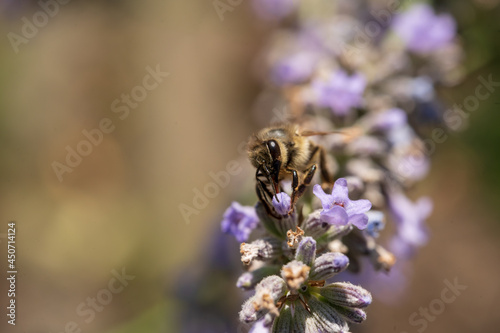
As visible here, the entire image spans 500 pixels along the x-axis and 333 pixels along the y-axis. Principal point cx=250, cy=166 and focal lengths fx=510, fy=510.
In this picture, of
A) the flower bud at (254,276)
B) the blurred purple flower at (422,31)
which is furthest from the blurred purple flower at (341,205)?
the blurred purple flower at (422,31)

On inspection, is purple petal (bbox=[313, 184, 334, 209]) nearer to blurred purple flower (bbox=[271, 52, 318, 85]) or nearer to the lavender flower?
the lavender flower

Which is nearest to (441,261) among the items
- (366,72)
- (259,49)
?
(366,72)

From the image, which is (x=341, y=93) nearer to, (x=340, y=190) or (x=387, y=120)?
(x=387, y=120)

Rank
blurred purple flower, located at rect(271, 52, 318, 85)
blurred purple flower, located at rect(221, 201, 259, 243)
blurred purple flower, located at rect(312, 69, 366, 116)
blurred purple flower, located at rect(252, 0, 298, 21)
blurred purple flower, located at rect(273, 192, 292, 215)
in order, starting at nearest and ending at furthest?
blurred purple flower, located at rect(273, 192, 292, 215)
blurred purple flower, located at rect(221, 201, 259, 243)
blurred purple flower, located at rect(312, 69, 366, 116)
blurred purple flower, located at rect(271, 52, 318, 85)
blurred purple flower, located at rect(252, 0, 298, 21)

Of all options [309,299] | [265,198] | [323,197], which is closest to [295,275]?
[309,299]

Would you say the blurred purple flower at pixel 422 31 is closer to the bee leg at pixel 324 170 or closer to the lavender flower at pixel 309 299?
the bee leg at pixel 324 170

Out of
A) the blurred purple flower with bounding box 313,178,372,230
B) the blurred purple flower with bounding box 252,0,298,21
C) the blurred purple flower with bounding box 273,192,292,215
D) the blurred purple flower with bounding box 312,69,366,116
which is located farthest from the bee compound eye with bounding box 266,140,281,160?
the blurred purple flower with bounding box 252,0,298,21

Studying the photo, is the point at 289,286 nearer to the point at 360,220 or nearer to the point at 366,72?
the point at 360,220
